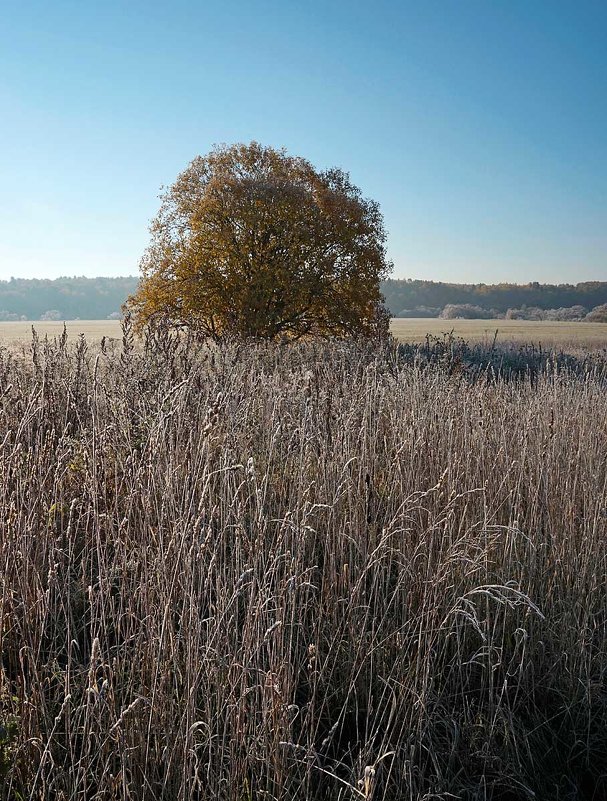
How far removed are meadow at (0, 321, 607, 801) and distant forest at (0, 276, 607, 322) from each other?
211ft

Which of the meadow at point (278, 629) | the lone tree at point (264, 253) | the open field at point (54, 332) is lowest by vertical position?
the meadow at point (278, 629)

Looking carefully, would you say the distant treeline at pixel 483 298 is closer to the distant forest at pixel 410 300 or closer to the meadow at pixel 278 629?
the distant forest at pixel 410 300

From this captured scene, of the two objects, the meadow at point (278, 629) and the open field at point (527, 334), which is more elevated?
the open field at point (527, 334)

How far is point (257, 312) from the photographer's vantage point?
15.6 m

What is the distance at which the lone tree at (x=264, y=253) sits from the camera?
1543 centimetres

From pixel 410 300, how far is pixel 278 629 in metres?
96.0

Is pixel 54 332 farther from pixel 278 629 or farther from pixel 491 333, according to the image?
pixel 278 629

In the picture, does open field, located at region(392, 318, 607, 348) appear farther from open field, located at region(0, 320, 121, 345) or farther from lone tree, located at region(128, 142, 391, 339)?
open field, located at region(0, 320, 121, 345)

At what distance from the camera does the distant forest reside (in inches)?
3396

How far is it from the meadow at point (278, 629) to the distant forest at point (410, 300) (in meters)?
64.2

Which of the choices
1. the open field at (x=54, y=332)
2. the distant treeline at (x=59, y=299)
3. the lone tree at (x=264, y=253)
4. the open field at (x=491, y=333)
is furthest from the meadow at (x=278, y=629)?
the distant treeline at (x=59, y=299)

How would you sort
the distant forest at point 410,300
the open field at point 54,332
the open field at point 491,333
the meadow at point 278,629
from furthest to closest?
the distant forest at point 410,300
the open field at point 491,333
the open field at point 54,332
the meadow at point 278,629

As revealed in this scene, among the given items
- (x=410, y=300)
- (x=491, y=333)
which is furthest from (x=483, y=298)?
(x=491, y=333)

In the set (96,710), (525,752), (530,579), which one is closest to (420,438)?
(530,579)
